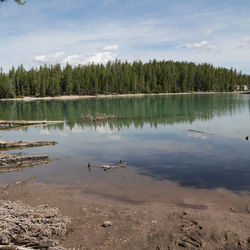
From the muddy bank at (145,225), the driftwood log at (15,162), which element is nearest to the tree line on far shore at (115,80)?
the driftwood log at (15,162)

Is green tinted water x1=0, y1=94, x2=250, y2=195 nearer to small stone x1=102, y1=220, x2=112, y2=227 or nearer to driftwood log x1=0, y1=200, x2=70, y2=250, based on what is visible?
small stone x1=102, y1=220, x2=112, y2=227

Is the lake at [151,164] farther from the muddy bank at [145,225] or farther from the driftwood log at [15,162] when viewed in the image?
the muddy bank at [145,225]

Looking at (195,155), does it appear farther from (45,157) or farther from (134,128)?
(134,128)

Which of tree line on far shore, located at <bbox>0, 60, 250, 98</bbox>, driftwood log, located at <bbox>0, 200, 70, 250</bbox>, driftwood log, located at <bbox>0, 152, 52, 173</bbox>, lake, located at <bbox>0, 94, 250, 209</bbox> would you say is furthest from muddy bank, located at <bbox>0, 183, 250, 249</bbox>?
tree line on far shore, located at <bbox>0, 60, 250, 98</bbox>

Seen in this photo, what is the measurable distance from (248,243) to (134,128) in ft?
81.6

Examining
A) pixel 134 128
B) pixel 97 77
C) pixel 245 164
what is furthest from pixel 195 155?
pixel 97 77

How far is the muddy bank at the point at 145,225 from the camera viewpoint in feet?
26.0

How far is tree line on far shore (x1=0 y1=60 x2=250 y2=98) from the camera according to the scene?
130250 mm

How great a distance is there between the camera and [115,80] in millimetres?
142375

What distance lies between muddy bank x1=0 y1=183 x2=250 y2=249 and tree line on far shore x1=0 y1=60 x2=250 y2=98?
12294cm

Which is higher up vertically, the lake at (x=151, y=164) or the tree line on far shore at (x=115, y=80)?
the tree line on far shore at (x=115, y=80)

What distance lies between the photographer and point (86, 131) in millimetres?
31125

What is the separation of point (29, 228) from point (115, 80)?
137 metres

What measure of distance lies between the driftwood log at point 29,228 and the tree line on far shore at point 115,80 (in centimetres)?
12441
